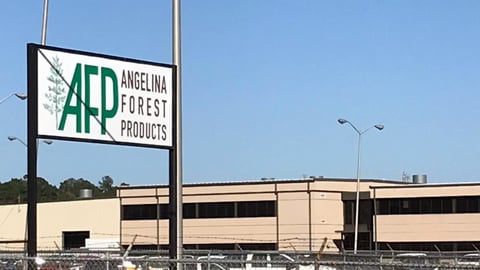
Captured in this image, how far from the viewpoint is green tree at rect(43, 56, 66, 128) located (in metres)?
13.6

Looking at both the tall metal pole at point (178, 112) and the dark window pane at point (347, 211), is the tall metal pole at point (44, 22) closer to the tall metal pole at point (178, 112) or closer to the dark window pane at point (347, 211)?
the tall metal pole at point (178, 112)

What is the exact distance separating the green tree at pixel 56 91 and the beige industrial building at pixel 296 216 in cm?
5289

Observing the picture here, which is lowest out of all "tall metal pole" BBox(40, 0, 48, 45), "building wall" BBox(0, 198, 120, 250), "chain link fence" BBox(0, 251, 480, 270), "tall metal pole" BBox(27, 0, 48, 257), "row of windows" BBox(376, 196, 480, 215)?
"building wall" BBox(0, 198, 120, 250)

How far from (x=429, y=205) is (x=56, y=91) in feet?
194

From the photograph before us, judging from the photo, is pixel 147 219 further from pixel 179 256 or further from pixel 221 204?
pixel 179 256

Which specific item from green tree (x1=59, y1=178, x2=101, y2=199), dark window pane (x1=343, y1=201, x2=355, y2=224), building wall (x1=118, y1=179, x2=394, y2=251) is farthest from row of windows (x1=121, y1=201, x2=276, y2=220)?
green tree (x1=59, y1=178, x2=101, y2=199)

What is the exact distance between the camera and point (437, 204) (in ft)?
229

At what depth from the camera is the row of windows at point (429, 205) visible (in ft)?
224

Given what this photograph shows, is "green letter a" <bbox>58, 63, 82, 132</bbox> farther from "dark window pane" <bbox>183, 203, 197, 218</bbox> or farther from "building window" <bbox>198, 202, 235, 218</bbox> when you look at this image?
"dark window pane" <bbox>183, 203, 197, 218</bbox>

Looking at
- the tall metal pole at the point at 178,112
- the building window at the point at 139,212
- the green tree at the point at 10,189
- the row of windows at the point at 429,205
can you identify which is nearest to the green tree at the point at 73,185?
the green tree at the point at 10,189

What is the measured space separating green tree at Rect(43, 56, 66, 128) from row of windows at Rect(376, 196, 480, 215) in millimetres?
57578

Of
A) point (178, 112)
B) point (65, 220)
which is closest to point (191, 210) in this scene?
point (65, 220)

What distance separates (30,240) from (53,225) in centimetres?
7219

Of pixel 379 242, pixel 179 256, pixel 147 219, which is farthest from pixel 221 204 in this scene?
pixel 179 256
